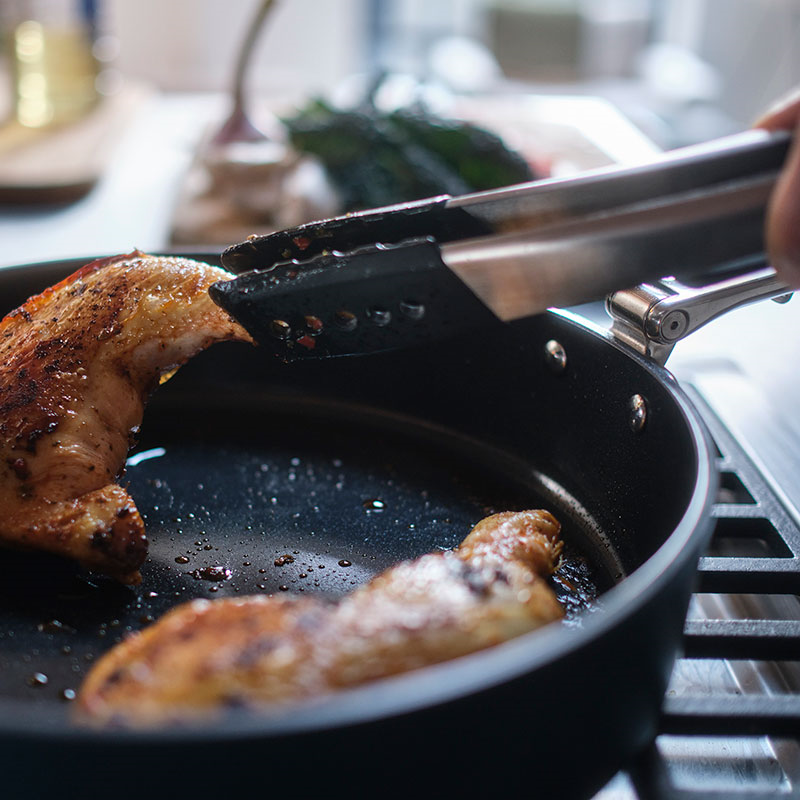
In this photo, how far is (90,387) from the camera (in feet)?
2.98

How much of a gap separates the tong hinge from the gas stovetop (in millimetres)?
204

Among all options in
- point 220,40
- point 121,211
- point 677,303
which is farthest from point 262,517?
point 220,40

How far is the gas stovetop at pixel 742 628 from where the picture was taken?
0.66 metres

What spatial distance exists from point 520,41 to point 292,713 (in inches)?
231

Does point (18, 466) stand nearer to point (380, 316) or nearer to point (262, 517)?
point (262, 517)

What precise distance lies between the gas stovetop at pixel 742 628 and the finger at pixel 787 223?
0.32 meters

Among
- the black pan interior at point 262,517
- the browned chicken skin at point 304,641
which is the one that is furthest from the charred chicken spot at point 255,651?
the black pan interior at point 262,517

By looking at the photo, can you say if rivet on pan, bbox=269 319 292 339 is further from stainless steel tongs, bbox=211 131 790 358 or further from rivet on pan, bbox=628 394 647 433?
rivet on pan, bbox=628 394 647 433

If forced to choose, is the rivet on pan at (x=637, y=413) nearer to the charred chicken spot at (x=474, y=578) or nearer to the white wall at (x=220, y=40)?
the charred chicken spot at (x=474, y=578)

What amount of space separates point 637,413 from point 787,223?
1.10 feet

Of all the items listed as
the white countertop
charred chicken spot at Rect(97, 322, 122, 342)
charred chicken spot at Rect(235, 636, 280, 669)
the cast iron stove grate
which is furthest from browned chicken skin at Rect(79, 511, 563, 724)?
the white countertop

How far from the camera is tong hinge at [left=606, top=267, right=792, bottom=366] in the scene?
0.86 metres

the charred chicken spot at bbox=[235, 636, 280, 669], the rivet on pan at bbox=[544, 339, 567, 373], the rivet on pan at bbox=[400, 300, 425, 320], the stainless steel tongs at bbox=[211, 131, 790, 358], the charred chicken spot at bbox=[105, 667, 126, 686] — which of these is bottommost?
the rivet on pan at bbox=[544, 339, 567, 373]

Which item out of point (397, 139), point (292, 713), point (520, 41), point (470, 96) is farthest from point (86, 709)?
point (520, 41)
